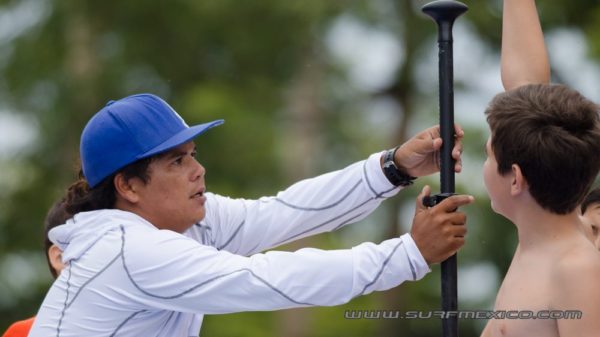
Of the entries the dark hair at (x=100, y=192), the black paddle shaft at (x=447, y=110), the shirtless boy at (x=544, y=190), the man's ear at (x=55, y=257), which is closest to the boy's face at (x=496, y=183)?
the shirtless boy at (x=544, y=190)

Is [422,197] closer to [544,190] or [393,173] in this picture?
[544,190]

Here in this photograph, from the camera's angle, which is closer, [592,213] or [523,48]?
[523,48]

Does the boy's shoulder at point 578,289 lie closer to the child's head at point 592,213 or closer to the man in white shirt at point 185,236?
the man in white shirt at point 185,236

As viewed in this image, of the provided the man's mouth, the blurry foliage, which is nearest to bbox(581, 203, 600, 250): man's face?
the man's mouth

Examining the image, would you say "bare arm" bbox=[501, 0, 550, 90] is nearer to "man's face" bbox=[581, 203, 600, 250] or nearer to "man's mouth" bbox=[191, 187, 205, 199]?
"man's face" bbox=[581, 203, 600, 250]

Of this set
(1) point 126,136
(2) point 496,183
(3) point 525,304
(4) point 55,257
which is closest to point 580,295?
(3) point 525,304

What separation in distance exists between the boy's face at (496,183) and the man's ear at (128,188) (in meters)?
1.18

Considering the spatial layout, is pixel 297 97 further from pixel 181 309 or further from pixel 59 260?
pixel 181 309

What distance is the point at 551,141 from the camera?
10.6ft

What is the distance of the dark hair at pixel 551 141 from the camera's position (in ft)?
10.6

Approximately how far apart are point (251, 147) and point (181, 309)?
1049cm

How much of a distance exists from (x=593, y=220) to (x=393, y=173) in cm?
Answer: 70

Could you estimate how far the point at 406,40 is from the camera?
13.0 meters

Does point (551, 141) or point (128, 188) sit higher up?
point (551, 141)
